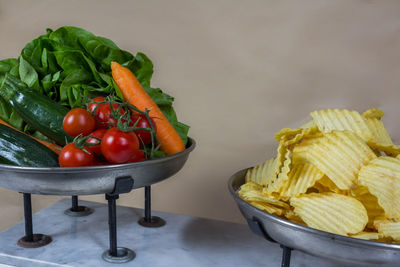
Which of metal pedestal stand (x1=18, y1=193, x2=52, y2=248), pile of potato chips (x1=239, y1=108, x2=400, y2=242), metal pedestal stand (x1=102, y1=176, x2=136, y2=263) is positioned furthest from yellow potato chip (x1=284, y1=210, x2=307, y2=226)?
metal pedestal stand (x1=18, y1=193, x2=52, y2=248)

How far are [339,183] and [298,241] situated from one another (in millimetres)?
138

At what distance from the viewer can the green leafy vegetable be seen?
106cm

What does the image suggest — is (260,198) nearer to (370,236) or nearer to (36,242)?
(370,236)

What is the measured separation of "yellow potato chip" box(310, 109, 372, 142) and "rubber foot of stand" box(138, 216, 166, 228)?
567mm

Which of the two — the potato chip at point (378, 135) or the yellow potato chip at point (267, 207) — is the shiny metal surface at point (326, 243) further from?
the potato chip at point (378, 135)

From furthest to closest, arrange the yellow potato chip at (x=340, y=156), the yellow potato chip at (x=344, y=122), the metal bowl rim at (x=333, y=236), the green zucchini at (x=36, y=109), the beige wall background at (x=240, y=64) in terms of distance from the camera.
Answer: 1. the beige wall background at (x=240, y=64)
2. the green zucchini at (x=36, y=109)
3. the yellow potato chip at (x=344, y=122)
4. the yellow potato chip at (x=340, y=156)
5. the metal bowl rim at (x=333, y=236)

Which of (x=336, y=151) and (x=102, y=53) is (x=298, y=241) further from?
(x=102, y=53)

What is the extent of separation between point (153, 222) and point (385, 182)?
27.6 inches

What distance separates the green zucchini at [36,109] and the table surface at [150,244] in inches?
11.4

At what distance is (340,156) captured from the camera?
72 centimetres

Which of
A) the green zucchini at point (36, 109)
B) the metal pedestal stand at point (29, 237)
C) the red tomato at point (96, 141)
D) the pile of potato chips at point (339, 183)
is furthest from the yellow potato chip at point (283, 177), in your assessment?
the metal pedestal stand at point (29, 237)

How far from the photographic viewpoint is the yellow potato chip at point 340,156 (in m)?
0.72

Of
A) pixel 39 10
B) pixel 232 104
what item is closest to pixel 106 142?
pixel 232 104

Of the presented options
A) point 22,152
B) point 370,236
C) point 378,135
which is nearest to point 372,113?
point 378,135
